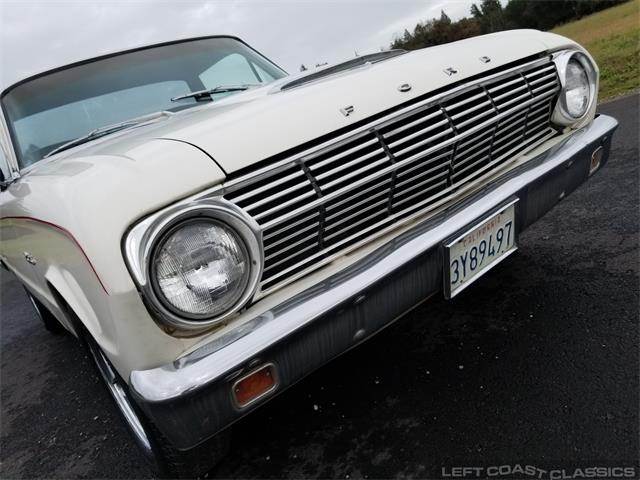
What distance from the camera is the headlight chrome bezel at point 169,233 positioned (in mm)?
1265

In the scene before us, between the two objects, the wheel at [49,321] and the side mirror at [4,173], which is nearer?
the side mirror at [4,173]

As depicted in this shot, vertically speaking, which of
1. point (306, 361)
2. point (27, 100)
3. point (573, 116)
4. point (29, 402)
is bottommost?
point (29, 402)

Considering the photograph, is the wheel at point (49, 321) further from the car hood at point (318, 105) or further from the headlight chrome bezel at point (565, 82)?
the headlight chrome bezel at point (565, 82)

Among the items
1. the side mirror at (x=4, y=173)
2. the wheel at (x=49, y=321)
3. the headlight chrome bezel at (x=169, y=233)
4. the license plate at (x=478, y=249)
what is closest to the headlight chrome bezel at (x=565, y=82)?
the license plate at (x=478, y=249)

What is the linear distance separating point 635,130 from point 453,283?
4721mm

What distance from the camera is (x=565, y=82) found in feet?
7.14

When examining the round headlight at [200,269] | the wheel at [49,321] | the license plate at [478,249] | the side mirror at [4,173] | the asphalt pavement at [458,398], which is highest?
the side mirror at [4,173]

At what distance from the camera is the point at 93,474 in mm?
2076

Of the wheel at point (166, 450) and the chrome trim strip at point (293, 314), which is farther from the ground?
the chrome trim strip at point (293, 314)

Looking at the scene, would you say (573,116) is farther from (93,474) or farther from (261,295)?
(93,474)

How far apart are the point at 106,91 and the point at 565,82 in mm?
2372

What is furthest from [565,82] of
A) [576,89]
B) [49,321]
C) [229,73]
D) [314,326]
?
[49,321]

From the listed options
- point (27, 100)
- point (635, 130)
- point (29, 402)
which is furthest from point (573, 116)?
point (635, 130)

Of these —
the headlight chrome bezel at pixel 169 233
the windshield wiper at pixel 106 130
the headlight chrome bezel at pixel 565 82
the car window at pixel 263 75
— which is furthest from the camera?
the car window at pixel 263 75
